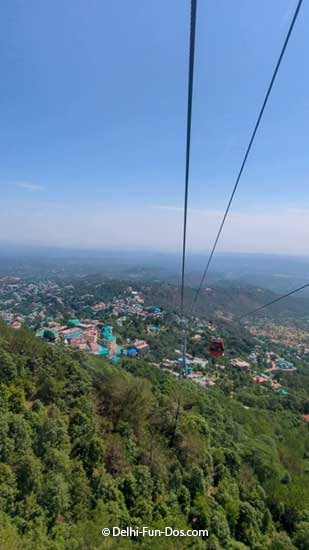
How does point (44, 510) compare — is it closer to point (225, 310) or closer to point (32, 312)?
point (32, 312)

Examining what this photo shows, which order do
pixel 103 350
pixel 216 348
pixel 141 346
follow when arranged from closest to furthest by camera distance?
1. pixel 216 348
2. pixel 103 350
3. pixel 141 346

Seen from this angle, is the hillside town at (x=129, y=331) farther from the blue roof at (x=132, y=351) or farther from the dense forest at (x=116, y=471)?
the dense forest at (x=116, y=471)

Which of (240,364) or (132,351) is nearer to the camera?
(132,351)

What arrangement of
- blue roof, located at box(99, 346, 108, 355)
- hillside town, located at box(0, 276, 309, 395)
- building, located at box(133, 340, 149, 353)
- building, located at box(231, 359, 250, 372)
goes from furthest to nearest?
building, located at box(133, 340, 149, 353) → building, located at box(231, 359, 250, 372) → hillside town, located at box(0, 276, 309, 395) → blue roof, located at box(99, 346, 108, 355)

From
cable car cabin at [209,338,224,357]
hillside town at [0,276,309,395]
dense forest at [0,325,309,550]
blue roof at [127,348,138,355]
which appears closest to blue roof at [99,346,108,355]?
hillside town at [0,276,309,395]

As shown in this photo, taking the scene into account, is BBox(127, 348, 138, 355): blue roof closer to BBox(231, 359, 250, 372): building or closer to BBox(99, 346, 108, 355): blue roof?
BBox(99, 346, 108, 355): blue roof

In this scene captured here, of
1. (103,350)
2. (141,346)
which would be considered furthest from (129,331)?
(103,350)

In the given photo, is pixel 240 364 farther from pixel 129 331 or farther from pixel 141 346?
pixel 129 331

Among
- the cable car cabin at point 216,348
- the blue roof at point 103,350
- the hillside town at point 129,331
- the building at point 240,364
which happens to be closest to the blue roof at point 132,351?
the hillside town at point 129,331

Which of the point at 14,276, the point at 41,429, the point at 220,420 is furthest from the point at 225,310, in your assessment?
the point at 14,276
